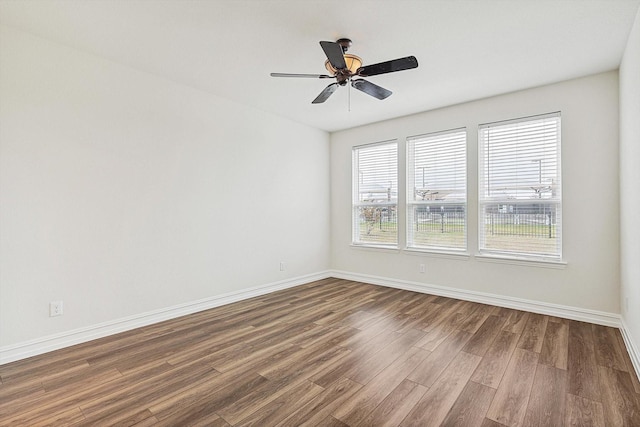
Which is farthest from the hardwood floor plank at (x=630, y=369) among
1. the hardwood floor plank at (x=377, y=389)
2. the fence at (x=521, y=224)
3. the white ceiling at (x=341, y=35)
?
the white ceiling at (x=341, y=35)

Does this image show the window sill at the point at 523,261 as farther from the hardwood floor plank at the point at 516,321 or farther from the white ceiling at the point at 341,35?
the white ceiling at the point at 341,35

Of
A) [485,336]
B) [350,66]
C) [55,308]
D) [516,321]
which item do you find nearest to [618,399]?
[485,336]

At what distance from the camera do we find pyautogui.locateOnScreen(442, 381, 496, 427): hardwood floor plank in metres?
1.79

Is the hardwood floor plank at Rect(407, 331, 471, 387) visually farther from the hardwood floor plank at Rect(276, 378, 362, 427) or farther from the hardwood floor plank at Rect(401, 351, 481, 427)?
the hardwood floor plank at Rect(276, 378, 362, 427)

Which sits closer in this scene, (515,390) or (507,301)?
(515,390)

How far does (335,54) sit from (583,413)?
2834mm

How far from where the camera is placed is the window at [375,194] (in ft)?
16.6

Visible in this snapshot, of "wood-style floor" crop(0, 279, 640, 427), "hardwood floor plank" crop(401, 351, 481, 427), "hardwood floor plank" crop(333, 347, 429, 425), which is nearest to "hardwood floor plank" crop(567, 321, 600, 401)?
"wood-style floor" crop(0, 279, 640, 427)

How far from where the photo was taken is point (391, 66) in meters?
2.51

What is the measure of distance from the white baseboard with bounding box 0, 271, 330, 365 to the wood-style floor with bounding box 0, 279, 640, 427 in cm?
9

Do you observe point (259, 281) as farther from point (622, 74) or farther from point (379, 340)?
point (622, 74)

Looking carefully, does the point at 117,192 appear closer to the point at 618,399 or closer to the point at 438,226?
the point at 438,226

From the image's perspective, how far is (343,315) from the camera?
3604 millimetres

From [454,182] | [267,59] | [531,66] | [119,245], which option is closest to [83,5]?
[267,59]
